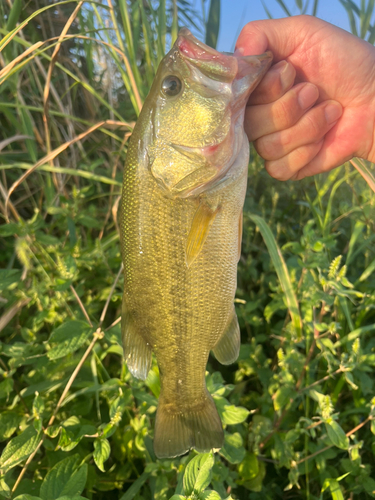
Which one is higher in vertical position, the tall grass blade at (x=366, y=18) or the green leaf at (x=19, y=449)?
the tall grass blade at (x=366, y=18)

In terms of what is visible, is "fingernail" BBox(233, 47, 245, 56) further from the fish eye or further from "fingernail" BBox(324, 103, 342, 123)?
"fingernail" BBox(324, 103, 342, 123)

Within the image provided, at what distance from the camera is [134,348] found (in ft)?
4.66

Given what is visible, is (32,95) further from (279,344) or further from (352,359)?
(352,359)

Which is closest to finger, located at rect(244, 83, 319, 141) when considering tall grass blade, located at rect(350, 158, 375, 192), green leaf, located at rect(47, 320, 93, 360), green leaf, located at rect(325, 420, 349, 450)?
tall grass blade, located at rect(350, 158, 375, 192)

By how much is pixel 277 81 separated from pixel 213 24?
80 cm

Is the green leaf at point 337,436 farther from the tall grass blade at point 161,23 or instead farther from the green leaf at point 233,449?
the tall grass blade at point 161,23

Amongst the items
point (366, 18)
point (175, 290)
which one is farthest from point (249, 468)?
point (366, 18)

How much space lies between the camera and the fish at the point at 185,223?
1224 mm

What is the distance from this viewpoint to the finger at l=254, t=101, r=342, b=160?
4.81 ft

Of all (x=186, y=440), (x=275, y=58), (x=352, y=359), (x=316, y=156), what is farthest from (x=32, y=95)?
(x=352, y=359)

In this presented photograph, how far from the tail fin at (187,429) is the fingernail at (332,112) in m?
1.32

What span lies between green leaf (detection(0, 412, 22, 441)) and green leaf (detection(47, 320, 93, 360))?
19.0 inches

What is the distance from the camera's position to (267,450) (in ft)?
6.19

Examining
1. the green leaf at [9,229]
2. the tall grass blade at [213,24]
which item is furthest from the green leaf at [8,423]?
the tall grass blade at [213,24]
